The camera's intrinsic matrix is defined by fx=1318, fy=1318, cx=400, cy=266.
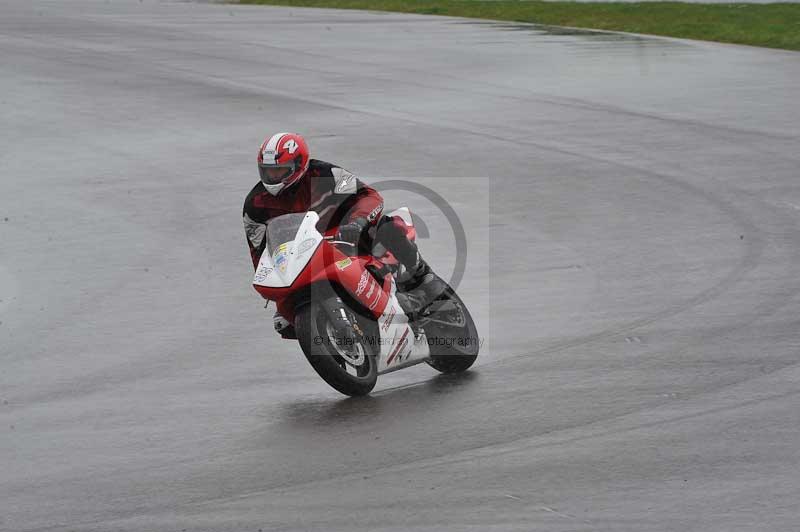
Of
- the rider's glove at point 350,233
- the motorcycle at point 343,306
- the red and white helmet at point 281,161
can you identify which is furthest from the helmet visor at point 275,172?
the rider's glove at point 350,233

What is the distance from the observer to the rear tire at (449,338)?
9.04 metres

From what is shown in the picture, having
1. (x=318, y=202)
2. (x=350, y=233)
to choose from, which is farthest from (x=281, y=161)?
(x=350, y=233)

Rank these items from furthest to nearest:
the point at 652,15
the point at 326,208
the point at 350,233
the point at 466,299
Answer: the point at 652,15 → the point at 466,299 → the point at 326,208 → the point at 350,233

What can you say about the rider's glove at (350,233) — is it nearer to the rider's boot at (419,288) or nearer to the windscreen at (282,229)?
the windscreen at (282,229)

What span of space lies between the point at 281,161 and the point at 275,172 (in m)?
0.09

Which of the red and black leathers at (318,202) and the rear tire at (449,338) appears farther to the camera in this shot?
the rear tire at (449,338)

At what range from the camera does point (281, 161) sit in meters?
8.65

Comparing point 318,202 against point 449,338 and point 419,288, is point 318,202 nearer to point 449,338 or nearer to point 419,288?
point 419,288

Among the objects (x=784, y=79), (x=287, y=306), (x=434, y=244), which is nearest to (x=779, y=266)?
(x=434, y=244)

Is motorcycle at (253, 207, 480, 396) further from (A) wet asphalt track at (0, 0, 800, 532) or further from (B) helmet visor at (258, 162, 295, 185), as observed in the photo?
(B) helmet visor at (258, 162, 295, 185)

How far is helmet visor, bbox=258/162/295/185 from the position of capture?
8.66 metres

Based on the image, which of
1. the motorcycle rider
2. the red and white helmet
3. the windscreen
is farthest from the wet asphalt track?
the red and white helmet

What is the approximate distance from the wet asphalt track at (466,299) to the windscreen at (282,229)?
3.30 feet

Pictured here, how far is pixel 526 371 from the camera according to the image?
889cm
